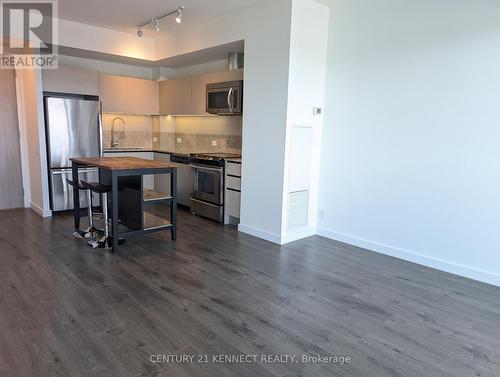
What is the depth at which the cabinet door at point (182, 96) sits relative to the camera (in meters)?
5.88

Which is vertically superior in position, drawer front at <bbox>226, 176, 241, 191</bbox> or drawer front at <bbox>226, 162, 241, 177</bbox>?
drawer front at <bbox>226, 162, 241, 177</bbox>

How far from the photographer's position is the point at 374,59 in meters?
3.85

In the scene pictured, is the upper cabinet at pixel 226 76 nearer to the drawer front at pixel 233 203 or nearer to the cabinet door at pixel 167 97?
the cabinet door at pixel 167 97

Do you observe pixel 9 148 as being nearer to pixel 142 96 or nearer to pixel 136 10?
pixel 142 96

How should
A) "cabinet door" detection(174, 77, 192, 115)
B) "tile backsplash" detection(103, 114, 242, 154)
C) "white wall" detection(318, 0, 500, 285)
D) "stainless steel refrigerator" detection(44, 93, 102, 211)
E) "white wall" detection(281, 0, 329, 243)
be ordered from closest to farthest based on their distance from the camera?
"white wall" detection(318, 0, 500, 285), "white wall" detection(281, 0, 329, 243), "stainless steel refrigerator" detection(44, 93, 102, 211), "tile backsplash" detection(103, 114, 242, 154), "cabinet door" detection(174, 77, 192, 115)

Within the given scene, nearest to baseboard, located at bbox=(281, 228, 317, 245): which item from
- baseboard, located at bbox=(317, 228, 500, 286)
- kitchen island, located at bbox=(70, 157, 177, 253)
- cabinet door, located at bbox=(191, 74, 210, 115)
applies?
baseboard, located at bbox=(317, 228, 500, 286)

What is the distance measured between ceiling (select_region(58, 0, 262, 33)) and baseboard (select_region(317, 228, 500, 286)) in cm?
298

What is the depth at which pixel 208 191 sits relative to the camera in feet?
17.0

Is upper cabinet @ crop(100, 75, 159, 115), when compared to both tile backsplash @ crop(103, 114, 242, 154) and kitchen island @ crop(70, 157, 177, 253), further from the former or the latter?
kitchen island @ crop(70, 157, 177, 253)

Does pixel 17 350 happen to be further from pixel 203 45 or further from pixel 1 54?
pixel 1 54

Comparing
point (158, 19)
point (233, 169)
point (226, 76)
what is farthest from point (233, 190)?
point (158, 19)

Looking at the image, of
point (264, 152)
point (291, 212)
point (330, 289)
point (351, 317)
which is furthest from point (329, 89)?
point (351, 317)

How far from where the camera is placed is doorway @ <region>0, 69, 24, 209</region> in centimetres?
546

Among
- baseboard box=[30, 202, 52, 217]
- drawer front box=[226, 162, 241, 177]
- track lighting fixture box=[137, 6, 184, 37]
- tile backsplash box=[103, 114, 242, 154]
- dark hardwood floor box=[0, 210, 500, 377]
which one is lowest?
dark hardwood floor box=[0, 210, 500, 377]
